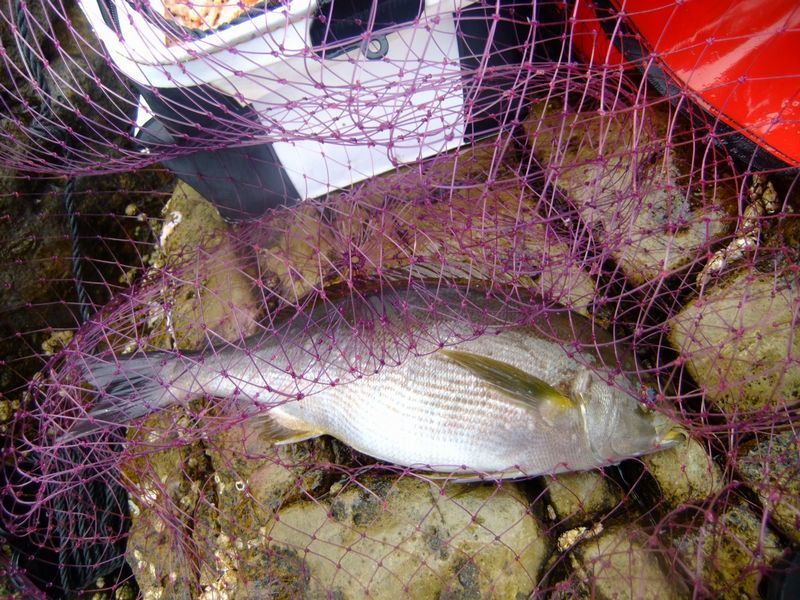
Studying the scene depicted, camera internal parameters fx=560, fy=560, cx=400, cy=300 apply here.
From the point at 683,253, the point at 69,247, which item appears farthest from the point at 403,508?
the point at 69,247

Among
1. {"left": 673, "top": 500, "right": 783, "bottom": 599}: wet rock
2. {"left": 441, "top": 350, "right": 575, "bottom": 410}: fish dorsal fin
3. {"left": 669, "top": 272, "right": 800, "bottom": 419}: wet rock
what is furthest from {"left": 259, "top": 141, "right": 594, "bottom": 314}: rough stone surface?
{"left": 673, "top": 500, "right": 783, "bottom": 599}: wet rock

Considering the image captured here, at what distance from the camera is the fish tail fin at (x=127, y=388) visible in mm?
2398

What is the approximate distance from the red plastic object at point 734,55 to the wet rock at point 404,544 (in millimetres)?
1682

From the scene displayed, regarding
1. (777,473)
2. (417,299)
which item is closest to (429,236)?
(417,299)

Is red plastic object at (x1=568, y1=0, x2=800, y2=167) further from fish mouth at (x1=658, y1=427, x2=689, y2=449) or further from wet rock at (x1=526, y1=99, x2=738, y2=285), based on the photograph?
fish mouth at (x1=658, y1=427, x2=689, y2=449)

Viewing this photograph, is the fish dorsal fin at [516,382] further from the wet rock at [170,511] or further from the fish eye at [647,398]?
the wet rock at [170,511]

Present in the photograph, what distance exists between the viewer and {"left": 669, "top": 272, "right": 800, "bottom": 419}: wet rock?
86.4 inches

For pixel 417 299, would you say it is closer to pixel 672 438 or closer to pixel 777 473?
pixel 672 438

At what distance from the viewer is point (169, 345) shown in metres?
2.92

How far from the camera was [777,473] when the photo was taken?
2.12 metres

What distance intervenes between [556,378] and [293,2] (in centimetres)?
166

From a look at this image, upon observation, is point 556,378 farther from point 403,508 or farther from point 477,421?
point 403,508

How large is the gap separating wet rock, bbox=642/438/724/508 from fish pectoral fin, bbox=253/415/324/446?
144cm

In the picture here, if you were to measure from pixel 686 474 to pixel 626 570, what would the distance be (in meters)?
0.47
